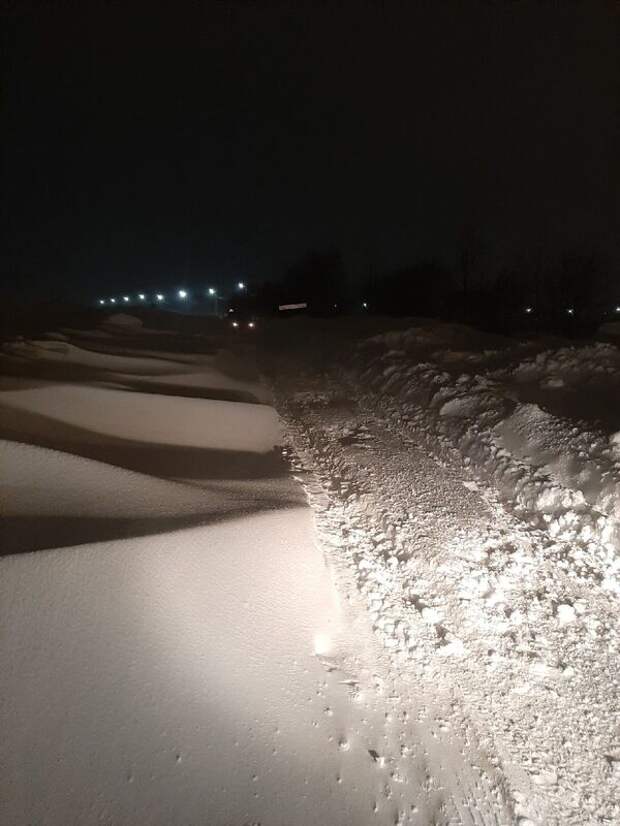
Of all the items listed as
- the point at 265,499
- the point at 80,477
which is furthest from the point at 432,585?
the point at 80,477

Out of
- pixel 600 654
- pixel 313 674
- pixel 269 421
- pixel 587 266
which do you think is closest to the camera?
pixel 313 674

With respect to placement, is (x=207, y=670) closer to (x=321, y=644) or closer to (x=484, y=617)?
(x=321, y=644)

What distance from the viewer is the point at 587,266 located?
35.6m

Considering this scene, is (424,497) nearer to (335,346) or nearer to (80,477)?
(80,477)

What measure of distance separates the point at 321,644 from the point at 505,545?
265 cm

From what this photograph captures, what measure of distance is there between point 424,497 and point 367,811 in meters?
4.03

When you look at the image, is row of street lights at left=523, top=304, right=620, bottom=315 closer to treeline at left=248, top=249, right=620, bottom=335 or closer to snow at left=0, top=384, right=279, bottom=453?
treeline at left=248, top=249, right=620, bottom=335

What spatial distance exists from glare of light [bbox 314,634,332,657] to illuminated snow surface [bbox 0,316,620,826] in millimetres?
11

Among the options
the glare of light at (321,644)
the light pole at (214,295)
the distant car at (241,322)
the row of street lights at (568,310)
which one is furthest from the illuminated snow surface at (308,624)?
the light pole at (214,295)

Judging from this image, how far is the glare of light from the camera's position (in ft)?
12.7

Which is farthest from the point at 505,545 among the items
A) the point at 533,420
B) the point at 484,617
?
the point at 533,420

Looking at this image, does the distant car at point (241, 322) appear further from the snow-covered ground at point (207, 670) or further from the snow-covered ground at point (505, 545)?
the snow-covered ground at point (207, 670)

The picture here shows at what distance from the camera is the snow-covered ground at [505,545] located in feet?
11.3

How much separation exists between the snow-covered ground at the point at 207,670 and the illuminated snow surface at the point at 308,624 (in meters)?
0.01
